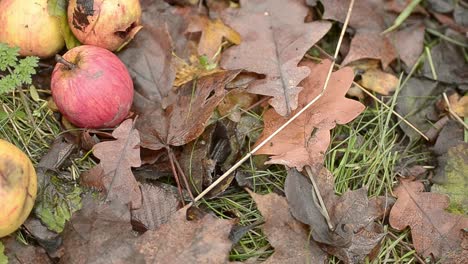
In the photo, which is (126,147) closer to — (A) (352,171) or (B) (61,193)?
(B) (61,193)

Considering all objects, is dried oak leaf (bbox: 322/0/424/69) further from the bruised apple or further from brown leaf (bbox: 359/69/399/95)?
the bruised apple

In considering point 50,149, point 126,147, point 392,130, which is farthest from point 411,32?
point 50,149

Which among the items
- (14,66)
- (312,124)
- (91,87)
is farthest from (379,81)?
(14,66)

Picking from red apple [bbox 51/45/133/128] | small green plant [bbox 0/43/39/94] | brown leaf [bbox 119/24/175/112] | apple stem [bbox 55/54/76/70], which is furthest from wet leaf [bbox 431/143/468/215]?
small green plant [bbox 0/43/39/94]

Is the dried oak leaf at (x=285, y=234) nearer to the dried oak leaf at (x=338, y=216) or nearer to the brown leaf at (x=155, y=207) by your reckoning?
the dried oak leaf at (x=338, y=216)

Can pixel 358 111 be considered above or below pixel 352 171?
above

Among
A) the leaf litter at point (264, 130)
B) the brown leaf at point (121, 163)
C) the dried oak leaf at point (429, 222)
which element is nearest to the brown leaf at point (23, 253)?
the leaf litter at point (264, 130)
